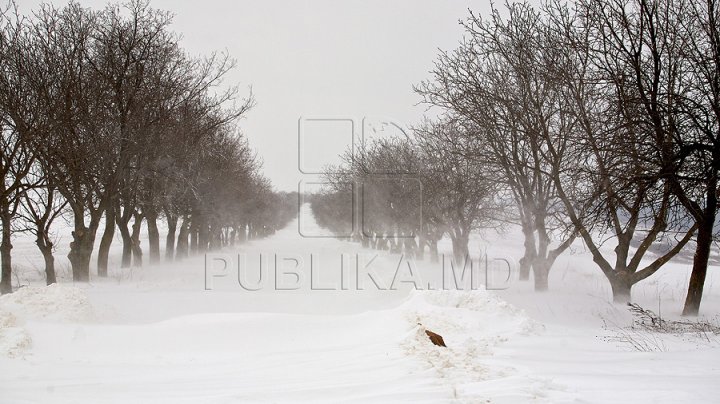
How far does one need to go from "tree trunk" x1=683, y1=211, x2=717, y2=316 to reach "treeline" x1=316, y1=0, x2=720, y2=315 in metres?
0.02

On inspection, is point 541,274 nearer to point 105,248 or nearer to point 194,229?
point 105,248

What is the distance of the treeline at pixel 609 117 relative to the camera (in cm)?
936

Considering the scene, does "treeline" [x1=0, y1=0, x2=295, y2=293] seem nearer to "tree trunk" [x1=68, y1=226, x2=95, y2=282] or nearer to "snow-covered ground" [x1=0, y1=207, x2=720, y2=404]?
"tree trunk" [x1=68, y1=226, x2=95, y2=282]

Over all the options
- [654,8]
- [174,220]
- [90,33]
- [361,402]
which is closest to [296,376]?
[361,402]

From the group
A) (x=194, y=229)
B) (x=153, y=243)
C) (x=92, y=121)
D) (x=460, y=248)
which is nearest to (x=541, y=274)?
(x=460, y=248)

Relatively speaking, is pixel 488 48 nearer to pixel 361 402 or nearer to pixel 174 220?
pixel 361 402

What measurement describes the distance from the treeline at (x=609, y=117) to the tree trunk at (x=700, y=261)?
0.02m

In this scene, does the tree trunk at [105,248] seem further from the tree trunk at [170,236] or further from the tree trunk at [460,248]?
the tree trunk at [460,248]

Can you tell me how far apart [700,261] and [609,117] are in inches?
148

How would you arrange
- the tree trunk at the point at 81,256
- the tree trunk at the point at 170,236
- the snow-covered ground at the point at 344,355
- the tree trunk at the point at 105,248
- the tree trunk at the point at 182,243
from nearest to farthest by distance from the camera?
the snow-covered ground at the point at 344,355
the tree trunk at the point at 81,256
the tree trunk at the point at 105,248
the tree trunk at the point at 170,236
the tree trunk at the point at 182,243

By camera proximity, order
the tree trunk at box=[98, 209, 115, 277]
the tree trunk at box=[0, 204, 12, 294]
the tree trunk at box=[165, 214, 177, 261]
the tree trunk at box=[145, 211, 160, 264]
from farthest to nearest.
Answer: the tree trunk at box=[165, 214, 177, 261]
the tree trunk at box=[145, 211, 160, 264]
the tree trunk at box=[98, 209, 115, 277]
the tree trunk at box=[0, 204, 12, 294]

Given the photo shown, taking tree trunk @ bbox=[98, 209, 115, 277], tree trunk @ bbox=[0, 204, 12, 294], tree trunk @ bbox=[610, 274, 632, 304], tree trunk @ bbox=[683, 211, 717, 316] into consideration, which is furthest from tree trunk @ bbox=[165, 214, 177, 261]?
tree trunk @ bbox=[683, 211, 717, 316]

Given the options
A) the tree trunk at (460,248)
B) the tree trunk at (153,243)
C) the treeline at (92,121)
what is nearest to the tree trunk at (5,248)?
the treeline at (92,121)

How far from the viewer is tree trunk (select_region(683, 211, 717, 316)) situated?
998 centimetres
